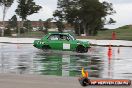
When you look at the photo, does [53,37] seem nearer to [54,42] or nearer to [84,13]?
[54,42]

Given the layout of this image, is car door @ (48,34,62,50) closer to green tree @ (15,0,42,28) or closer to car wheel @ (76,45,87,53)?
car wheel @ (76,45,87,53)

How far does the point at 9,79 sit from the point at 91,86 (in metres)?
6.94

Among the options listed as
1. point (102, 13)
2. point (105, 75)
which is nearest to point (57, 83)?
point (105, 75)

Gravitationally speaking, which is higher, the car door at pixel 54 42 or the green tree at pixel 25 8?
the green tree at pixel 25 8

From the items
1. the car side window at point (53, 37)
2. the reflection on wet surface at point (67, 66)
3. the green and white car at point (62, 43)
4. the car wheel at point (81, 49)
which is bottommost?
the reflection on wet surface at point (67, 66)

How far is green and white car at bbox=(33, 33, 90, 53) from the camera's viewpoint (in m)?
29.2

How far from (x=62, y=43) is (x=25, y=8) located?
55.4m

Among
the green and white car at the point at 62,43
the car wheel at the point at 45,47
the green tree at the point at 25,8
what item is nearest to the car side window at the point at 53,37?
the green and white car at the point at 62,43

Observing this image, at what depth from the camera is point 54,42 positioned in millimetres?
29781

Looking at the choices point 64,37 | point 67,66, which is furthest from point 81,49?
point 67,66

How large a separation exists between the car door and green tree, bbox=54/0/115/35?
6137 centimetres

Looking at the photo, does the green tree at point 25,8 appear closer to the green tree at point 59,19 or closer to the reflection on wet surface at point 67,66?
the green tree at point 59,19

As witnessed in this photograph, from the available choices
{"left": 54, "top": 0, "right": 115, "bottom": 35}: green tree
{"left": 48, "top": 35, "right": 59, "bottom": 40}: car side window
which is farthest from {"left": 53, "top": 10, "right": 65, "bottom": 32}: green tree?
{"left": 48, "top": 35, "right": 59, "bottom": 40}: car side window

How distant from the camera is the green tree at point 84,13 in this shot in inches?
3642
